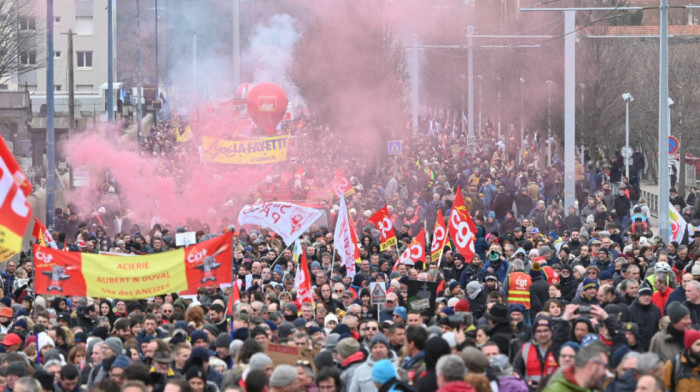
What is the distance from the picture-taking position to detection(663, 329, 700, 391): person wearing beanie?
29.5 ft

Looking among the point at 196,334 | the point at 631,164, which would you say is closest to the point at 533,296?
the point at 196,334

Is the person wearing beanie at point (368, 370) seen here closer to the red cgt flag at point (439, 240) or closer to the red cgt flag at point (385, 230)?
the red cgt flag at point (439, 240)

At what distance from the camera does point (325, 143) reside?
4850 centimetres

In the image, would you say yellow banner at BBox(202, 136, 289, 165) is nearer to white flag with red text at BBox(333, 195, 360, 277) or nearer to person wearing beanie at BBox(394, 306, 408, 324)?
white flag with red text at BBox(333, 195, 360, 277)

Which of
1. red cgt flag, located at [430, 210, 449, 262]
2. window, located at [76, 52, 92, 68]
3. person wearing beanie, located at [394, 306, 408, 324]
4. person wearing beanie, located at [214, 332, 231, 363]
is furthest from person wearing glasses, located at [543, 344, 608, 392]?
window, located at [76, 52, 92, 68]

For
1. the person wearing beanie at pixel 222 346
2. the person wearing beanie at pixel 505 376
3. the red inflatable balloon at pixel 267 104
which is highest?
the red inflatable balloon at pixel 267 104

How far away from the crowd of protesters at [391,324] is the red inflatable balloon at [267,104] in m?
28.6

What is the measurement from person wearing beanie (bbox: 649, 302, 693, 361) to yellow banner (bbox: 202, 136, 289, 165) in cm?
2059

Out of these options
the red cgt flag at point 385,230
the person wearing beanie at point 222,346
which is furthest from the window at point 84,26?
the person wearing beanie at point 222,346

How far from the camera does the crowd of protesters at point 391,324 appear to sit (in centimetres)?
828

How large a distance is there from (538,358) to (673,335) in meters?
1.10

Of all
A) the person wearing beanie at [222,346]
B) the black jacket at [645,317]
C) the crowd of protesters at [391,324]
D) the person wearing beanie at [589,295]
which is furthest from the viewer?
the person wearing beanie at [589,295]

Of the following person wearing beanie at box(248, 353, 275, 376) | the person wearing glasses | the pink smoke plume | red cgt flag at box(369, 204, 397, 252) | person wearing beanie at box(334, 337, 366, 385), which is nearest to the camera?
the person wearing glasses

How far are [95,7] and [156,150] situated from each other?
3791 centimetres
